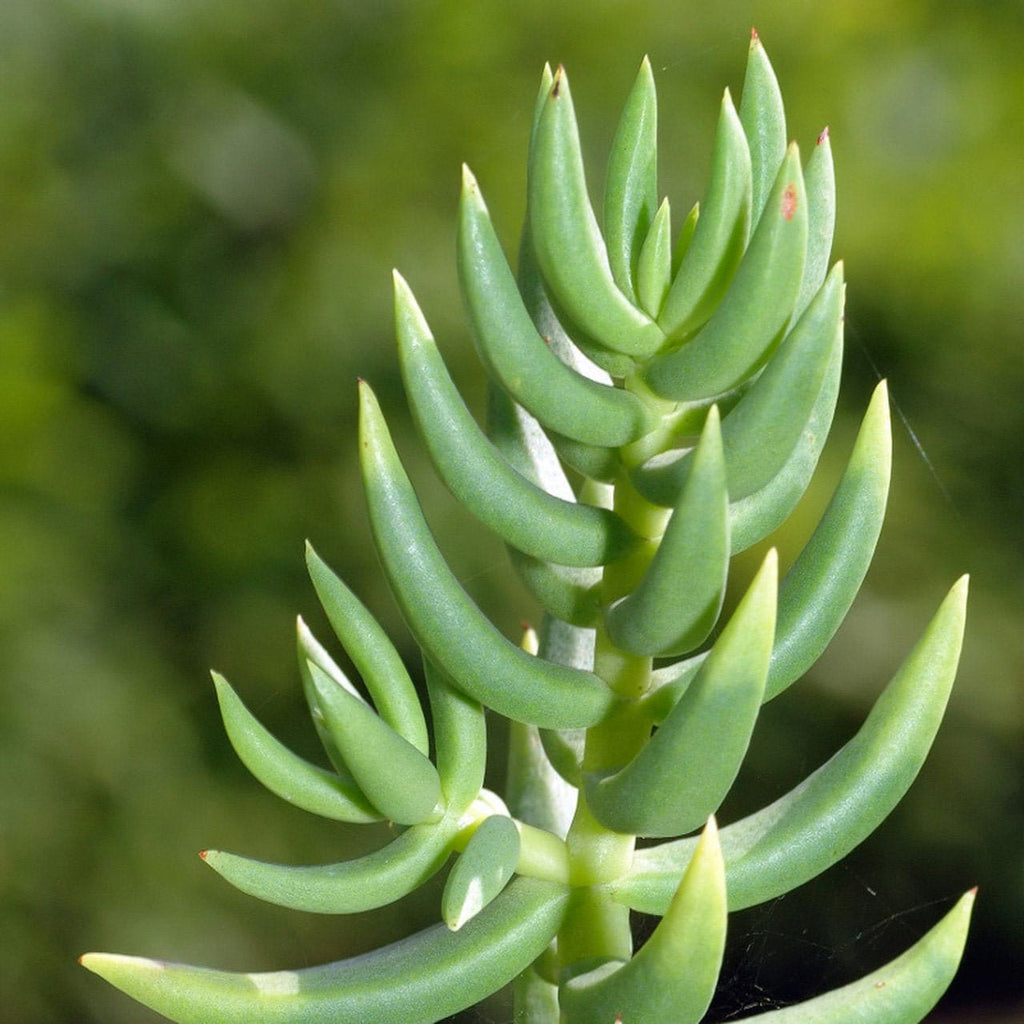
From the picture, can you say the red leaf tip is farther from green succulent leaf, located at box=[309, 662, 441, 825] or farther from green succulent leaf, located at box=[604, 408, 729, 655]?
green succulent leaf, located at box=[309, 662, 441, 825]

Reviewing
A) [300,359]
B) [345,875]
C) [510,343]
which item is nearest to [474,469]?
[510,343]

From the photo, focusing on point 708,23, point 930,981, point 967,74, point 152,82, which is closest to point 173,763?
point 152,82

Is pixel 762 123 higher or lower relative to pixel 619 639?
higher

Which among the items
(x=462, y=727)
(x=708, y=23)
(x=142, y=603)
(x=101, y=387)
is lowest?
(x=462, y=727)

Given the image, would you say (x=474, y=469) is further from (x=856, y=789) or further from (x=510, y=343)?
(x=856, y=789)

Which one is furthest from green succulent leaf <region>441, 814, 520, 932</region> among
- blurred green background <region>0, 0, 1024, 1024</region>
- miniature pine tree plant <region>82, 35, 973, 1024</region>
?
blurred green background <region>0, 0, 1024, 1024</region>

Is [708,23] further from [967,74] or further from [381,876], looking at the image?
[381,876]

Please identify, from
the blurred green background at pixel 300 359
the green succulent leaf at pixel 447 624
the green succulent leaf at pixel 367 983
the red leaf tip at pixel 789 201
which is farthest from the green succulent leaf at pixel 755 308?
the blurred green background at pixel 300 359

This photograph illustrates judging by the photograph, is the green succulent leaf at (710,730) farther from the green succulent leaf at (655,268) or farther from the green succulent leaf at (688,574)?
the green succulent leaf at (655,268)
